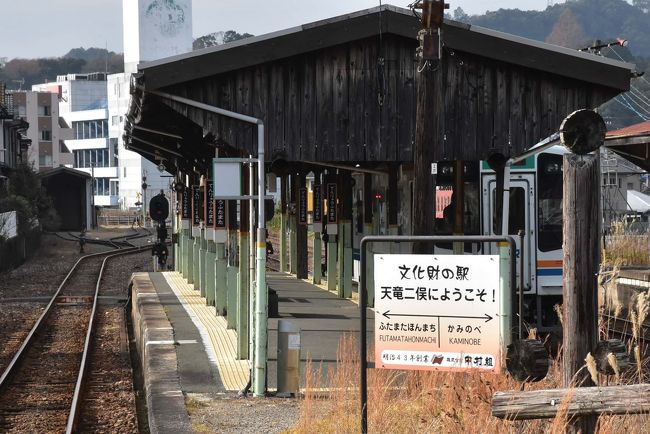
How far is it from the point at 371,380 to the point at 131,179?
9632cm

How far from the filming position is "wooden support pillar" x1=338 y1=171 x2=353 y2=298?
826 inches

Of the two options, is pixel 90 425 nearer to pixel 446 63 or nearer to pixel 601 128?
pixel 446 63

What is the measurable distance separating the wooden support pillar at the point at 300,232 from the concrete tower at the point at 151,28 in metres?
82.2

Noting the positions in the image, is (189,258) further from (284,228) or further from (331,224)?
(331,224)

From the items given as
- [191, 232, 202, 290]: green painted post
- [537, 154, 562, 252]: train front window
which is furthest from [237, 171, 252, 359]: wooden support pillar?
[191, 232, 202, 290]: green painted post

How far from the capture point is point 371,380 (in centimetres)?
834

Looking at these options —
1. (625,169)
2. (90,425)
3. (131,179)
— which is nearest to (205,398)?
(90,425)

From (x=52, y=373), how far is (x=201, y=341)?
2.84 meters

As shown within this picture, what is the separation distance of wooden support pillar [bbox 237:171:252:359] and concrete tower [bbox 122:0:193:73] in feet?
314

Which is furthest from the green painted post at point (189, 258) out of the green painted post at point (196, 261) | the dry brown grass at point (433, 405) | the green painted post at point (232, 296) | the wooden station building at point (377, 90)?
the dry brown grass at point (433, 405)

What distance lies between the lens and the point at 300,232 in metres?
26.5

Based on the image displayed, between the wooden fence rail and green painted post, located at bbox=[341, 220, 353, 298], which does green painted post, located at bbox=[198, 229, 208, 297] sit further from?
the wooden fence rail

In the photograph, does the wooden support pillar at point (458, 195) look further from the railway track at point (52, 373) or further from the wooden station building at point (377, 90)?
the railway track at point (52, 373)

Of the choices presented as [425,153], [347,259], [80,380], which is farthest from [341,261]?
[425,153]
